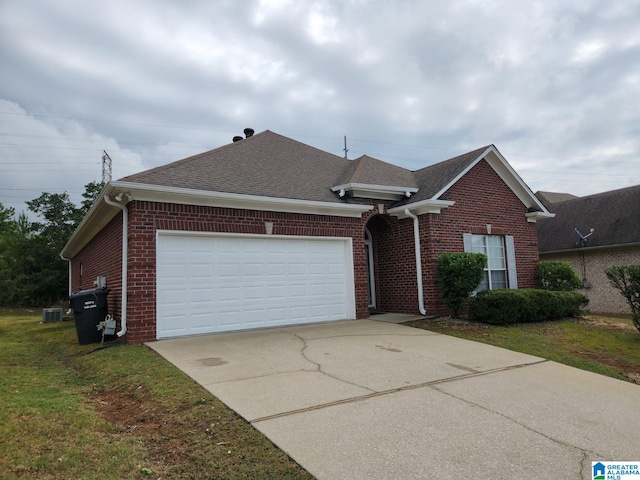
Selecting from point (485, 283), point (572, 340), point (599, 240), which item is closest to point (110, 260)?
point (485, 283)

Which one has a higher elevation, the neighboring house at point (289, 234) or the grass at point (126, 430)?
the neighboring house at point (289, 234)

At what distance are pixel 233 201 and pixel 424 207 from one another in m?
5.33

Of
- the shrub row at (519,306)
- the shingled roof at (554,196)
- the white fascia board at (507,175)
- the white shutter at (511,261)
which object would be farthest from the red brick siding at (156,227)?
the shingled roof at (554,196)

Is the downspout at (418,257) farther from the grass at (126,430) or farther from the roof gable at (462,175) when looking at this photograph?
the grass at (126,430)

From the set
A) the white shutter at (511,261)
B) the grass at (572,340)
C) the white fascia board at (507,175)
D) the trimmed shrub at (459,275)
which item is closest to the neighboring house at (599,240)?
the white fascia board at (507,175)

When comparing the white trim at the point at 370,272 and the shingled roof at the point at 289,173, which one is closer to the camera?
the shingled roof at the point at 289,173

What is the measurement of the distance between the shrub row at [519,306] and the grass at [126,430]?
26.2 ft

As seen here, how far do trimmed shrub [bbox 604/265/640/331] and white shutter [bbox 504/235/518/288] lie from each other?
2.97 metres

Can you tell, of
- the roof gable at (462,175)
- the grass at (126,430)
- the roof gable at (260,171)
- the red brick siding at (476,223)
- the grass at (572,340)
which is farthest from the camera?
the roof gable at (462,175)

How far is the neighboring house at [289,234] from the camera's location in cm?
866

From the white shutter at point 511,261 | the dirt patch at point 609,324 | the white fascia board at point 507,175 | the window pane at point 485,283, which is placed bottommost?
the dirt patch at point 609,324

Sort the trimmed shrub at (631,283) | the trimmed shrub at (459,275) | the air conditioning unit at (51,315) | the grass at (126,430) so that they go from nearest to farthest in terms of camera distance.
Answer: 1. the grass at (126,430)
2. the trimmed shrub at (631,283)
3. the trimmed shrub at (459,275)
4. the air conditioning unit at (51,315)

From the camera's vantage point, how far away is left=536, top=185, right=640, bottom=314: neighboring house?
16.8m

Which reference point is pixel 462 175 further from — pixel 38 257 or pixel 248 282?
pixel 38 257
